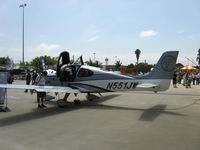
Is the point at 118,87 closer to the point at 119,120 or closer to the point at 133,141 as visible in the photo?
the point at 119,120

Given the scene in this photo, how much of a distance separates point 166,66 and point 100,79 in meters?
3.37

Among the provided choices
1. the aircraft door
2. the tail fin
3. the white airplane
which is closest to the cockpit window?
the white airplane

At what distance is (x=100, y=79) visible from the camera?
10.8m

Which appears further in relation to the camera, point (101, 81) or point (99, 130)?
point (101, 81)

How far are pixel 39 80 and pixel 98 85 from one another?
3.01 meters

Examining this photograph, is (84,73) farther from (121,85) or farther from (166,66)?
(166,66)

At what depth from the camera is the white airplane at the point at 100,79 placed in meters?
9.26

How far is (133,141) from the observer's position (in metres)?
5.32

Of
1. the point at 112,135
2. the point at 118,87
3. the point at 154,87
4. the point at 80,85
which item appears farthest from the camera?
the point at 80,85

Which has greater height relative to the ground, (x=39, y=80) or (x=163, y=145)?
→ (x=39, y=80)

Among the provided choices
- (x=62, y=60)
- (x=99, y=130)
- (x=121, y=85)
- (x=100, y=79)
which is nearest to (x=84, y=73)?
(x=100, y=79)

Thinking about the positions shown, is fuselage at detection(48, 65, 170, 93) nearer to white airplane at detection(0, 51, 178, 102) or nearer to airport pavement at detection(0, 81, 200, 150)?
white airplane at detection(0, 51, 178, 102)

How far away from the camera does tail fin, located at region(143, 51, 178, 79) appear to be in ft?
30.1

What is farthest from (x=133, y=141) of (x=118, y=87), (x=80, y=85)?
(x=80, y=85)
